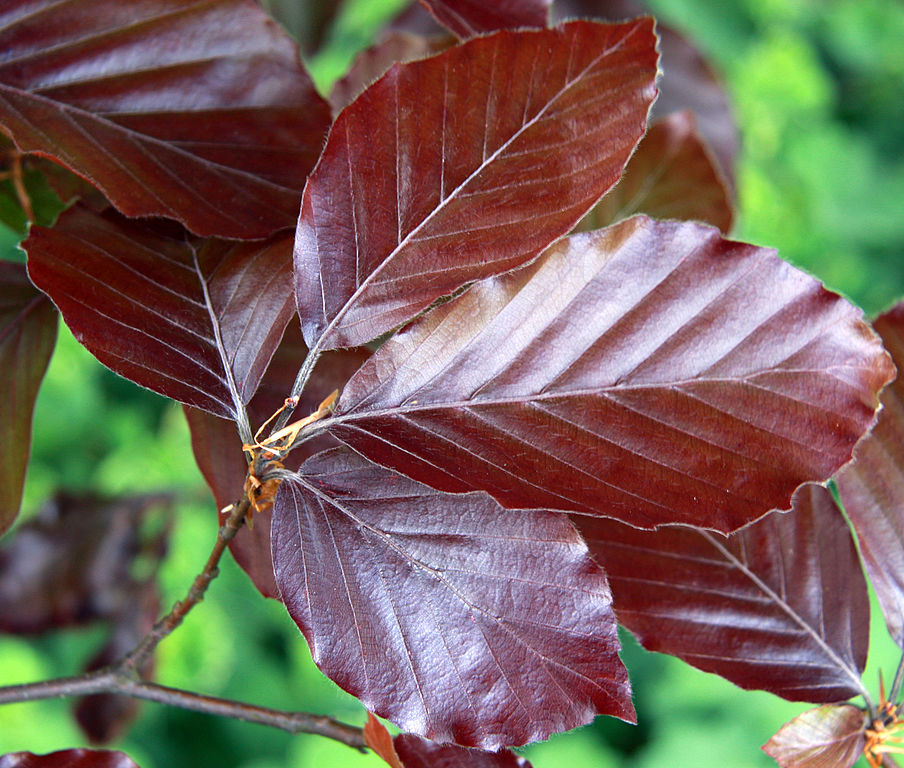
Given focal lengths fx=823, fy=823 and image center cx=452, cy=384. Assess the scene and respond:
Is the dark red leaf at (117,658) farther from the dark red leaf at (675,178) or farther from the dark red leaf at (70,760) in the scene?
the dark red leaf at (675,178)

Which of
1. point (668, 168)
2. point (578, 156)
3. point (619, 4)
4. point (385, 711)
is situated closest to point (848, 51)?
point (619, 4)

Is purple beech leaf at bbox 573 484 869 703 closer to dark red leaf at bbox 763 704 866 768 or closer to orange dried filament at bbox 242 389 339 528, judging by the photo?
dark red leaf at bbox 763 704 866 768

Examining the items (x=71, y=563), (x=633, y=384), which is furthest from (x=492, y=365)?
(x=71, y=563)

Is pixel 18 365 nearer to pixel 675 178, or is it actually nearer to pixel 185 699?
pixel 185 699

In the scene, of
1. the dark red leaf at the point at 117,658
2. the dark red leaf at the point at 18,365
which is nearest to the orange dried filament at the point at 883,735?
the dark red leaf at the point at 18,365

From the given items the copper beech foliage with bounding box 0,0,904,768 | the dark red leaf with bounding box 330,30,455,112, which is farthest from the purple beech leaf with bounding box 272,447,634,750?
the dark red leaf with bounding box 330,30,455,112
